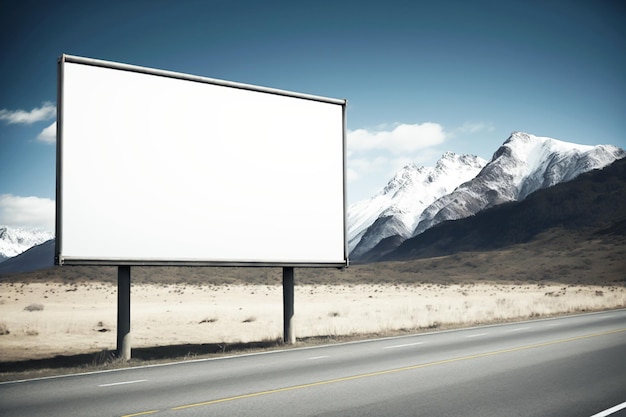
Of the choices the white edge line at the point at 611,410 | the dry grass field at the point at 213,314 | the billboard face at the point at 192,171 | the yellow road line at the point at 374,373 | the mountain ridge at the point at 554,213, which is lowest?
the dry grass field at the point at 213,314

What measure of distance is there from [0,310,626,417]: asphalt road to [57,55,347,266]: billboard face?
10.4ft

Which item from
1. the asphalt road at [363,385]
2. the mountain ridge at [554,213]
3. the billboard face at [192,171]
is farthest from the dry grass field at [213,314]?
the mountain ridge at [554,213]

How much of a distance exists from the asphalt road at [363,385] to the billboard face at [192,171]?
318cm

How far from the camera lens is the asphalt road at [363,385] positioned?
9328mm

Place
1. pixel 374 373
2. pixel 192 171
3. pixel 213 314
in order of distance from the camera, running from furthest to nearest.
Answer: pixel 213 314 → pixel 192 171 → pixel 374 373

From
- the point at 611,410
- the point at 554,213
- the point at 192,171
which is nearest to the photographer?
the point at 611,410

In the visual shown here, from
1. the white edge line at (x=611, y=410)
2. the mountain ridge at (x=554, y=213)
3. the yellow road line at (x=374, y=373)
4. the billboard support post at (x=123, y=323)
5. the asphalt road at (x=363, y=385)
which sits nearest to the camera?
the white edge line at (x=611, y=410)

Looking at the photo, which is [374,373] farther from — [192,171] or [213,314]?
[213,314]

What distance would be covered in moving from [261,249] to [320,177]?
123 inches

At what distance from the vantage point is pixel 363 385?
1141cm

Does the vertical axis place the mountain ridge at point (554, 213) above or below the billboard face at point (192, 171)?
above

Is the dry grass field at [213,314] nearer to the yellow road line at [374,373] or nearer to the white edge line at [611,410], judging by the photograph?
the yellow road line at [374,373]

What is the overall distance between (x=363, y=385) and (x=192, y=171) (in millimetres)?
8336

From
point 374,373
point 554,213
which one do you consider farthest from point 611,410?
point 554,213
